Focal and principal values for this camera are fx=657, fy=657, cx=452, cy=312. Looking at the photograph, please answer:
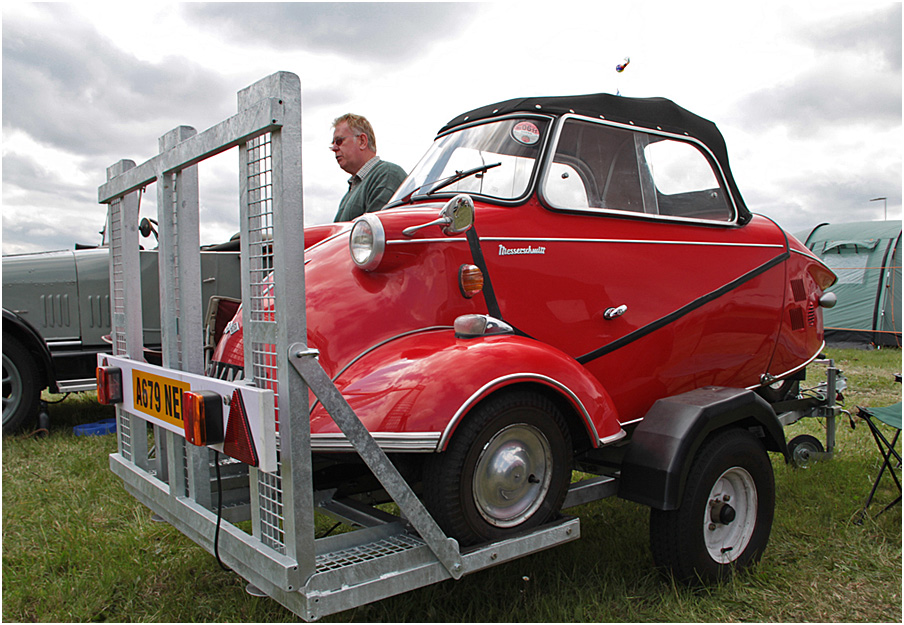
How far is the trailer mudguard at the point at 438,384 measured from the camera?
2.19 meters

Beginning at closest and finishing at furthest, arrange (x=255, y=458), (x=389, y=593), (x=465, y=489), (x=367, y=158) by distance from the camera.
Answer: (x=255, y=458) < (x=389, y=593) < (x=465, y=489) < (x=367, y=158)

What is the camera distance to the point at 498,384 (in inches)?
90.2

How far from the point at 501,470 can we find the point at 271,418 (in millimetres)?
880

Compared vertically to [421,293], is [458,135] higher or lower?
higher

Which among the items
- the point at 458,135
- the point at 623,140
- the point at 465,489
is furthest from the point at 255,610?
the point at 623,140

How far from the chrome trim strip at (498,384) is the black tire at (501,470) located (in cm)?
8

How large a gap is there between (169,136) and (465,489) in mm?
1773

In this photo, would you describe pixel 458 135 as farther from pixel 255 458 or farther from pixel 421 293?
pixel 255 458

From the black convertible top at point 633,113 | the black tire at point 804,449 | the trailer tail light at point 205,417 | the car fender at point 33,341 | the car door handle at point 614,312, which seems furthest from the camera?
the car fender at point 33,341

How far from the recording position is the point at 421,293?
102 inches

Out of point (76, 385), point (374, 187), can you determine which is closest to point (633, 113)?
point (374, 187)

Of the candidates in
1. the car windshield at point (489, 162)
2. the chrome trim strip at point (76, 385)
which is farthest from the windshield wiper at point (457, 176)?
the chrome trim strip at point (76, 385)

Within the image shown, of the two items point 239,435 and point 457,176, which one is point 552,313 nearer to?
point 457,176

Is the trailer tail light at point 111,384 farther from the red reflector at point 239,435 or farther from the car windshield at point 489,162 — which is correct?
the car windshield at point 489,162
